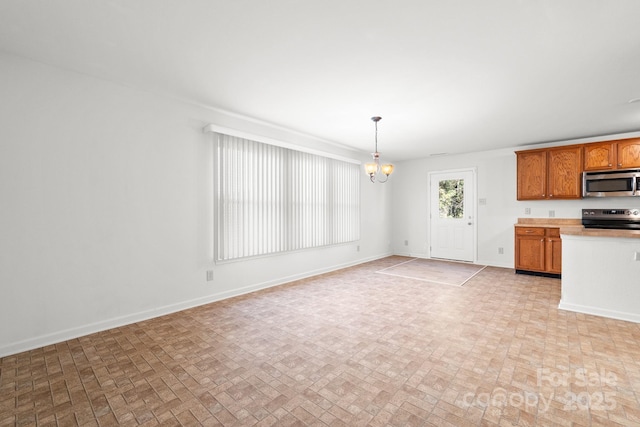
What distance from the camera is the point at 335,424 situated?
1.67 metres

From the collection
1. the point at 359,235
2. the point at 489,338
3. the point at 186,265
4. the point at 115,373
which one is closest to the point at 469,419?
the point at 489,338

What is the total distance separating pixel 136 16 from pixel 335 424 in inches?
121

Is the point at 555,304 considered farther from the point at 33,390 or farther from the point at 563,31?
the point at 33,390

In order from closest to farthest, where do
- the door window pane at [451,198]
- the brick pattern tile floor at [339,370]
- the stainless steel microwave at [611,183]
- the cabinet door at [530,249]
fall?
1. the brick pattern tile floor at [339,370]
2. the stainless steel microwave at [611,183]
3. the cabinet door at [530,249]
4. the door window pane at [451,198]

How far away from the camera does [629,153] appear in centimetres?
472

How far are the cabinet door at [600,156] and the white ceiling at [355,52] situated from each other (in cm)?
90

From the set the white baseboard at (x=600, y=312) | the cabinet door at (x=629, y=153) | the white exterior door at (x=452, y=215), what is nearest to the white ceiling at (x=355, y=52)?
the cabinet door at (x=629, y=153)

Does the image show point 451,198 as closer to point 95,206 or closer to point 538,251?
point 538,251

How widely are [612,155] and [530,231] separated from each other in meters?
1.75

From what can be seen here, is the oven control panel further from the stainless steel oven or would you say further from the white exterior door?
the white exterior door

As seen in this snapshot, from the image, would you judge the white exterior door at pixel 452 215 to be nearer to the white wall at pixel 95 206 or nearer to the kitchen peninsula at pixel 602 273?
the kitchen peninsula at pixel 602 273

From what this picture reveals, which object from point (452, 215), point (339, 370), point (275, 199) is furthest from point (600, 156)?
point (339, 370)

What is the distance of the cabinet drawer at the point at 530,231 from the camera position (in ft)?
17.3

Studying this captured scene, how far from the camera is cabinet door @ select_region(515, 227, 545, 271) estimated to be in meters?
5.27
